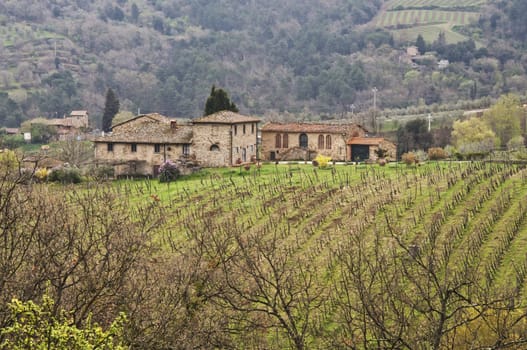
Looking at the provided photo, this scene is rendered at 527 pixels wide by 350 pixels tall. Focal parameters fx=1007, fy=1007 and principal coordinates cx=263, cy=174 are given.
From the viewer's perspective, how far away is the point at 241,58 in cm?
16050

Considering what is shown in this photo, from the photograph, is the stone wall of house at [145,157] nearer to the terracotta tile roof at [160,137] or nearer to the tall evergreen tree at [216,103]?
the terracotta tile roof at [160,137]

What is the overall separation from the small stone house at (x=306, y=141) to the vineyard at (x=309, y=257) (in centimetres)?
518

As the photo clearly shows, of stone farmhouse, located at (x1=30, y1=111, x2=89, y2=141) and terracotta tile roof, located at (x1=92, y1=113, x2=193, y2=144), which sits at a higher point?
stone farmhouse, located at (x1=30, y1=111, x2=89, y2=141)

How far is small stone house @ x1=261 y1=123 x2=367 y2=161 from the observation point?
176ft

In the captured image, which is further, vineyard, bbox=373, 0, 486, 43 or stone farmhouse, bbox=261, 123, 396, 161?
vineyard, bbox=373, 0, 486, 43

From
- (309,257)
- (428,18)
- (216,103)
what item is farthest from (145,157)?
(428,18)

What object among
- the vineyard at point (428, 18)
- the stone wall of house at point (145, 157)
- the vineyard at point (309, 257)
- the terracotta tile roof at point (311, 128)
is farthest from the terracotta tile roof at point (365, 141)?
the vineyard at point (428, 18)

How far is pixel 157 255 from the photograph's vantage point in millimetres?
30141

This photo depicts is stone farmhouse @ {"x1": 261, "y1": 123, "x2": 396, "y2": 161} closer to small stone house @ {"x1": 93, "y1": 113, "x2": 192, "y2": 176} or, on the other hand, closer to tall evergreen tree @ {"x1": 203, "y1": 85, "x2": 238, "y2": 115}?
tall evergreen tree @ {"x1": 203, "y1": 85, "x2": 238, "y2": 115}

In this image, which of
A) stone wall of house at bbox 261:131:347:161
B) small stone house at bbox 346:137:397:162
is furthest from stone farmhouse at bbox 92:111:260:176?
small stone house at bbox 346:137:397:162

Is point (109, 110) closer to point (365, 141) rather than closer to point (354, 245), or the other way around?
point (365, 141)

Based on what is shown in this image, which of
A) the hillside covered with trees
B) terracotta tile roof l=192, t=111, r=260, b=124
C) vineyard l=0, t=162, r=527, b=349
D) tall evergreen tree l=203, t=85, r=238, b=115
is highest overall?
the hillside covered with trees

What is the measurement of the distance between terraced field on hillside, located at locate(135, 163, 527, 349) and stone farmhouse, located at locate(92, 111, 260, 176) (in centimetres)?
433

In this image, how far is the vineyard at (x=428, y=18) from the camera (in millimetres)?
157375
